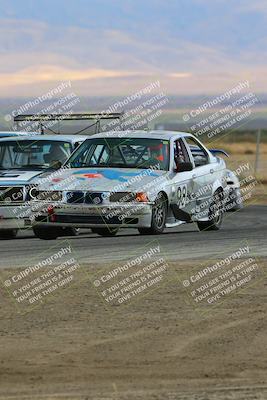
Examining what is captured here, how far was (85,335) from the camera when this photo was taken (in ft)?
29.6

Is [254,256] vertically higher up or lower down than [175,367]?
lower down

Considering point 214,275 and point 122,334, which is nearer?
point 122,334

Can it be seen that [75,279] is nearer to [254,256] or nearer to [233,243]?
[254,256]

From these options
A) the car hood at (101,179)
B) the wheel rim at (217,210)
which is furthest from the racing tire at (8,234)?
the wheel rim at (217,210)

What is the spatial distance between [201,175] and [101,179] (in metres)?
2.33

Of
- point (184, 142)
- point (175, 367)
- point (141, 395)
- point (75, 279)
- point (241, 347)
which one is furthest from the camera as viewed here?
point (184, 142)

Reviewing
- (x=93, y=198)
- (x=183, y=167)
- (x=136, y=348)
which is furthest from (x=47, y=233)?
(x=136, y=348)

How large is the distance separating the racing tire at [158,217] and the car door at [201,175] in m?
1.21

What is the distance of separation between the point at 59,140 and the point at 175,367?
36.2ft

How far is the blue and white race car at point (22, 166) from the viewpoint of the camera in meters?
16.5

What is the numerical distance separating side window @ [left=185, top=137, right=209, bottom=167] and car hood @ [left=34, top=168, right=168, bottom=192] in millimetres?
2015

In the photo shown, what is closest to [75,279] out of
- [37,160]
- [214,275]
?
[214,275]

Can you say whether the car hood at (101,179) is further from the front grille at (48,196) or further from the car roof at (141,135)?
the car roof at (141,135)

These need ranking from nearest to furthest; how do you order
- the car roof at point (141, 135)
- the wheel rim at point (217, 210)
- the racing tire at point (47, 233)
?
the racing tire at point (47, 233), the car roof at point (141, 135), the wheel rim at point (217, 210)
